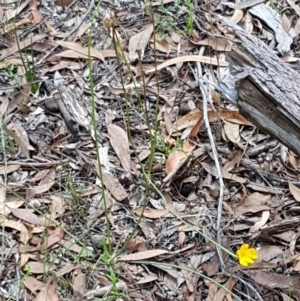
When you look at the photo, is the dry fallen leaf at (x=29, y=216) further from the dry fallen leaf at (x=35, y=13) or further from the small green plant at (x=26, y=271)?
the dry fallen leaf at (x=35, y=13)

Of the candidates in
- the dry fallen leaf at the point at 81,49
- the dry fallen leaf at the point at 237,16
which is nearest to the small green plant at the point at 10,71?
the dry fallen leaf at the point at 81,49

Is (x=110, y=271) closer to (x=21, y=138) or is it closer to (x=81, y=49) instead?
(x=21, y=138)

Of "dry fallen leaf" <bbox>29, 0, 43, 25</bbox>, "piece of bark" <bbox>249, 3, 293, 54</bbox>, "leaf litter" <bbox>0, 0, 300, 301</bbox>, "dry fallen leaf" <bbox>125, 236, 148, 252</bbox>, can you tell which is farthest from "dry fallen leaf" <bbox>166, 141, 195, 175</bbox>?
"dry fallen leaf" <bbox>29, 0, 43, 25</bbox>

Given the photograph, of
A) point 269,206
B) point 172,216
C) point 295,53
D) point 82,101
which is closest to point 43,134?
point 82,101

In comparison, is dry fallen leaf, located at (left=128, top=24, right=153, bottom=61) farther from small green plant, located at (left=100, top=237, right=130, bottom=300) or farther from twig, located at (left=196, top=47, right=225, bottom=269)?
small green plant, located at (left=100, top=237, right=130, bottom=300)

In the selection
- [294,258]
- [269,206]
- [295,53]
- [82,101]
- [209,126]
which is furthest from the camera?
[295,53]

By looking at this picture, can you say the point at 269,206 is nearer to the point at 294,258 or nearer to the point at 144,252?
the point at 294,258

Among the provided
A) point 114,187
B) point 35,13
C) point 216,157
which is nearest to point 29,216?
point 114,187
